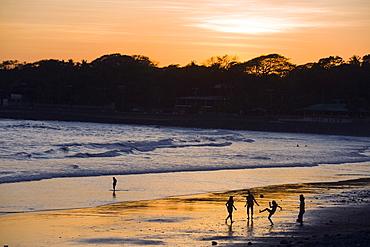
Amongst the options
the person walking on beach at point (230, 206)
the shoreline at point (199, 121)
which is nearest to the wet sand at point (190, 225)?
the person walking on beach at point (230, 206)

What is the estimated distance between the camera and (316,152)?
1729 inches

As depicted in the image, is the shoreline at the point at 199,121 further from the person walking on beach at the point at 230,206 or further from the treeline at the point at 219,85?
the person walking on beach at the point at 230,206

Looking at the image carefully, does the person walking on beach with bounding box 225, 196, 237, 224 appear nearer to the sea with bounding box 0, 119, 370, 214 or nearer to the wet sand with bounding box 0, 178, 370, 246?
the wet sand with bounding box 0, 178, 370, 246

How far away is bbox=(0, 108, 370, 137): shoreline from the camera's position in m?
80.6

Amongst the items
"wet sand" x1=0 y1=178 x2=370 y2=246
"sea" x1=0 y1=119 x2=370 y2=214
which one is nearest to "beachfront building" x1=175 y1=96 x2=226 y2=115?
"sea" x1=0 y1=119 x2=370 y2=214

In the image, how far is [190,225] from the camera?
14594mm

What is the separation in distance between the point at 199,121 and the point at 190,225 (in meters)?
80.5

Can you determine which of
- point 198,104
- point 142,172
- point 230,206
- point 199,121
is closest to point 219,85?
point 198,104

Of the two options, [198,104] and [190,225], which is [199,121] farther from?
[190,225]

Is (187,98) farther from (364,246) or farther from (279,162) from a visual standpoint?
(364,246)

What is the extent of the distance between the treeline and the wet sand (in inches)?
3340

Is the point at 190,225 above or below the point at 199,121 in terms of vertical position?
below

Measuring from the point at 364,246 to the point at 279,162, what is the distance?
976 inches

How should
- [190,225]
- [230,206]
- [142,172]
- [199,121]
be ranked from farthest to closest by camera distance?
[199,121] < [142,172] < [230,206] < [190,225]
